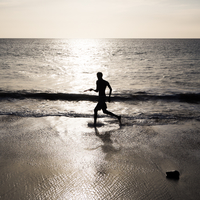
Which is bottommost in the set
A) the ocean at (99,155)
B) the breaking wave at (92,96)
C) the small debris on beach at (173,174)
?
the breaking wave at (92,96)

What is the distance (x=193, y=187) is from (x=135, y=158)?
1334mm

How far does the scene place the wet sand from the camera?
11.3ft

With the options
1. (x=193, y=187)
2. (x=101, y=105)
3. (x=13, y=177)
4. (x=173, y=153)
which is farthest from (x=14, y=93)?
(x=193, y=187)

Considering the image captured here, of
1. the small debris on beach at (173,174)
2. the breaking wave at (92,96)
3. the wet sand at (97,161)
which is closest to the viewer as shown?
the wet sand at (97,161)

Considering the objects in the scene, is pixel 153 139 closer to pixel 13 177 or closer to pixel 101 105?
pixel 101 105

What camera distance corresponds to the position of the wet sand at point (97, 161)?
11.3 feet

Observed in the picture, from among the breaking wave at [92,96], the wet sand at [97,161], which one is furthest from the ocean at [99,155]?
the breaking wave at [92,96]

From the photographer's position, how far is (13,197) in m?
3.29

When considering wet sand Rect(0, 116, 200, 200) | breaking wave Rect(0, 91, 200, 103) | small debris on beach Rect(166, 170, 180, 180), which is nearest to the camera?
wet sand Rect(0, 116, 200, 200)

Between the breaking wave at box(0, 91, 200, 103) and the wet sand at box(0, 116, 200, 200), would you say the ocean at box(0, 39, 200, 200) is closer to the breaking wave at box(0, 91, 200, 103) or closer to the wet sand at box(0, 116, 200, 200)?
the wet sand at box(0, 116, 200, 200)

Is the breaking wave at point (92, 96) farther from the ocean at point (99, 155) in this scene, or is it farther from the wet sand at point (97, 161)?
the wet sand at point (97, 161)

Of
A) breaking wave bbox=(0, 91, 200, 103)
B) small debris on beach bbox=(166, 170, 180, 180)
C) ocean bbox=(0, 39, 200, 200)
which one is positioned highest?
small debris on beach bbox=(166, 170, 180, 180)

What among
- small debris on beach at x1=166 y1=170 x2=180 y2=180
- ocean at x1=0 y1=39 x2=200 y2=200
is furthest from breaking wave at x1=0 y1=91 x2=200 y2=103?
small debris on beach at x1=166 y1=170 x2=180 y2=180

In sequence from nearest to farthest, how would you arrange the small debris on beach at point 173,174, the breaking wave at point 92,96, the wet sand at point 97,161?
1. the wet sand at point 97,161
2. the small debris on beach at point 173,174
3. the breaking wave at point 92,96
